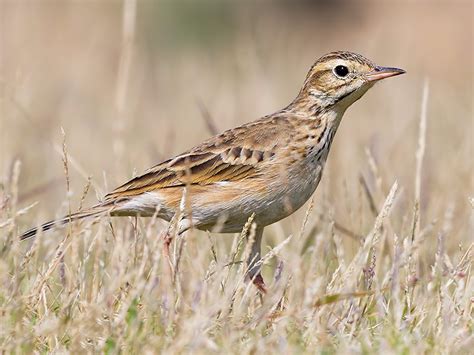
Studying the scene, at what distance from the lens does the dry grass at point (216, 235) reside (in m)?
4.46

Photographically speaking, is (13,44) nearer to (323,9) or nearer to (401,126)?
(401,126)

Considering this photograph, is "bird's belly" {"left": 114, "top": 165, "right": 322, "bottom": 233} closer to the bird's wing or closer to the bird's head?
the bird's wing

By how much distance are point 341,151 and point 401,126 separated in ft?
4.23

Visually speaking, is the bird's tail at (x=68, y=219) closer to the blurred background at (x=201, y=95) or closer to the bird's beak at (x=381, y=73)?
the blurred background at (x=201, y=95)

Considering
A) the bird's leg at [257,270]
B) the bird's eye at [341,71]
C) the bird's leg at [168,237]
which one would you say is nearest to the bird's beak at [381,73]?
the bird's eye at [341,71]

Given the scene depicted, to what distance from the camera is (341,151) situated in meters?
8.65

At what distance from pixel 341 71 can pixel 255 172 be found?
2.87ft

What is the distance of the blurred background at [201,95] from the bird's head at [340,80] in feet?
1.45

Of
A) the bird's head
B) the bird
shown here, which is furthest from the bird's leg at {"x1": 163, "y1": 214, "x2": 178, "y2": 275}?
the bird's head

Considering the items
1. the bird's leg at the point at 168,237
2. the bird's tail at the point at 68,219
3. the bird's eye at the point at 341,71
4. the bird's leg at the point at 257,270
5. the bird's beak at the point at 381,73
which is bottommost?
the bird's leg at the point at 257,270

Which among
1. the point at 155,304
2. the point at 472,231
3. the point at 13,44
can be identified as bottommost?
the point at 472,231

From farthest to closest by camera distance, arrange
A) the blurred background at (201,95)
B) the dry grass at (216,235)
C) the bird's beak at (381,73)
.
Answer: the blurred background at (201,95), the bird's beak at (381,73), the dry grass at (216,235)

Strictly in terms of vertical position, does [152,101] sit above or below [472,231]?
above

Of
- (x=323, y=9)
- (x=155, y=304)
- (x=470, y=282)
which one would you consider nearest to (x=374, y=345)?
(x=470, y=282)
